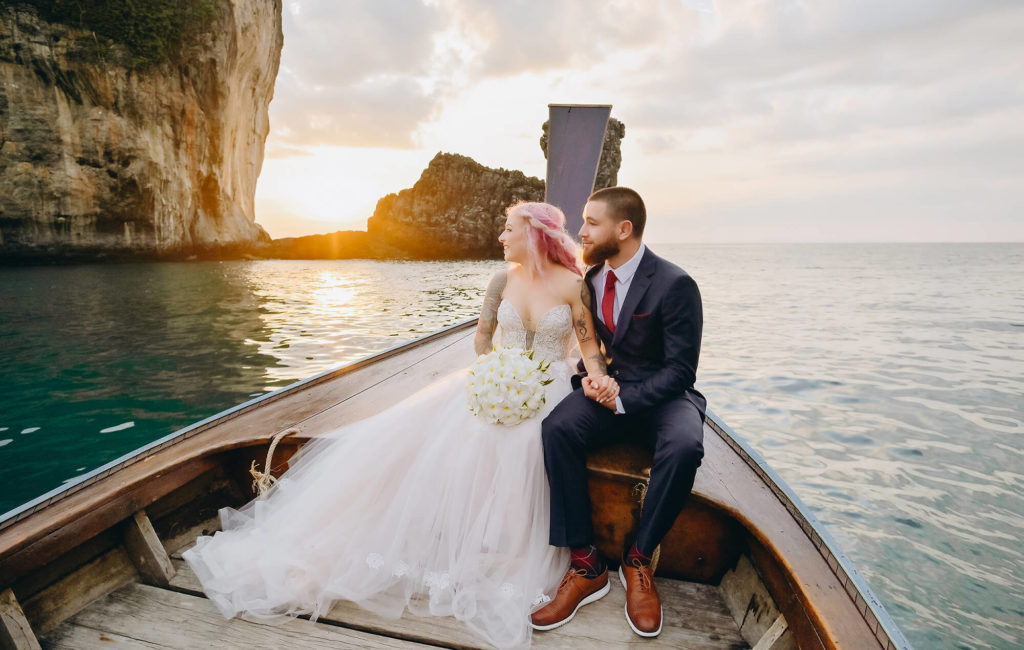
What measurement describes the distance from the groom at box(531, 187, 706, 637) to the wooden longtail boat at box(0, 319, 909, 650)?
104 mm

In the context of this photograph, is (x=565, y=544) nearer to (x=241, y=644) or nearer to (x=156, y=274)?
(x=241, y=644)

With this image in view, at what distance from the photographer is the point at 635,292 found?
7.93 feet

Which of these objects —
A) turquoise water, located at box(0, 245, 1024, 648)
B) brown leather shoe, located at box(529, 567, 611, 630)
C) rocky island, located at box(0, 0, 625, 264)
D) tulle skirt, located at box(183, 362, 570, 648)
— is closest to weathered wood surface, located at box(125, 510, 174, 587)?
tulle skirt, located at box(183, 362, 570, 648)

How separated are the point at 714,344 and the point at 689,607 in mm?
10133

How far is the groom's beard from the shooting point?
2.50 metres

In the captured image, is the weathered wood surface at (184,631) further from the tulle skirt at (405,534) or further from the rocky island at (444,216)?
the rocky island at (444,216)

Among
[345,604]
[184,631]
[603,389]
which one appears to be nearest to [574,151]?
[603,389]

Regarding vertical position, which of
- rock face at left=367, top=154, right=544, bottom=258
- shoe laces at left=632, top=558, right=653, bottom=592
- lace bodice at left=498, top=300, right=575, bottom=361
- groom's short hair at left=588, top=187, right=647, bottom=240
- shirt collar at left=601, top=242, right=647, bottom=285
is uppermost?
rock face at left=367, top=154, right=544, bottom=258

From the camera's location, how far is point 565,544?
200cm

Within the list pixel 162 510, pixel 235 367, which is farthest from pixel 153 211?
pixel 162 510

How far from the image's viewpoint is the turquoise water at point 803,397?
12.6 feet

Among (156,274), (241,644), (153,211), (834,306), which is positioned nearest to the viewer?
(241,644)

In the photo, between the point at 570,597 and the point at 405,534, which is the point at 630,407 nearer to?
the point at 570,597

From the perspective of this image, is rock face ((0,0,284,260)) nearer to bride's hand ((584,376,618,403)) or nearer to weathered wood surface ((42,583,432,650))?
weathered wood surface ((42,583,432,650))
